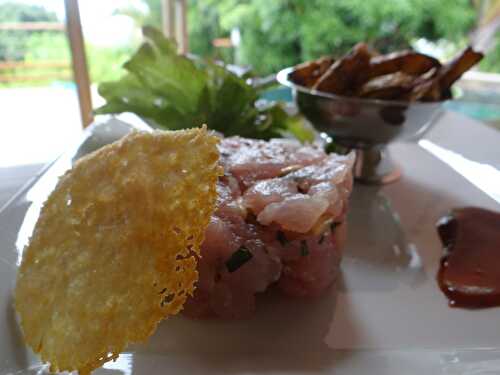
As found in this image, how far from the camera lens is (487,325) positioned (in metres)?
1.17

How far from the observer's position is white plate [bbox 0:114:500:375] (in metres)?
1.00

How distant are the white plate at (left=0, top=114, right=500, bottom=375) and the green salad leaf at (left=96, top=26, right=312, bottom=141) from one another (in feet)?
1.45

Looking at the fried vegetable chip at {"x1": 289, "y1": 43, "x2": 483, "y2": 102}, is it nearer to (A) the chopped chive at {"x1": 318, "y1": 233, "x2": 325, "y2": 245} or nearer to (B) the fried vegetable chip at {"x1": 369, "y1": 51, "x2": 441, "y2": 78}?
(B) the fried vegetable chip at {"x1": 369, "y1": 51, "x2": 441, "y2": 78}

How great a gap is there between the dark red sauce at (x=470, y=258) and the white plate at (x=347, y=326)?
0.11 feet

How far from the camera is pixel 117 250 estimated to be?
89cm

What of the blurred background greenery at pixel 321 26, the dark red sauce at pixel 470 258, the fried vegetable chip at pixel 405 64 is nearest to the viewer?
the dark red sauce at pixel 470 258

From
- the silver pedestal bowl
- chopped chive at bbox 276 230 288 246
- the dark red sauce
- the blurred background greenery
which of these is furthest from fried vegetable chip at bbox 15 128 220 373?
the blurred background greenery

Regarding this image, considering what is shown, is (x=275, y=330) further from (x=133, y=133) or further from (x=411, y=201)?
(x=411, y=201)

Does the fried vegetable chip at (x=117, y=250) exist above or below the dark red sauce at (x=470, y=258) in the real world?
above

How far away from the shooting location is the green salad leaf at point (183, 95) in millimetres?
2090

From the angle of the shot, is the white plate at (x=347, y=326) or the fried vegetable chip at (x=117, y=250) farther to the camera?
the white plate at (x=347, y=326)

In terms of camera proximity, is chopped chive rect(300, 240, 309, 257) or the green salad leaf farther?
→ the green salad leaf

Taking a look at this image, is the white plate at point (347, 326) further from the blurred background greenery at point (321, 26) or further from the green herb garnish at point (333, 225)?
the blurred background greenery at point (321, 26)

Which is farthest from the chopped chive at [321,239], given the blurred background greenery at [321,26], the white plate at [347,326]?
the blurred background greenery at [321,26]
